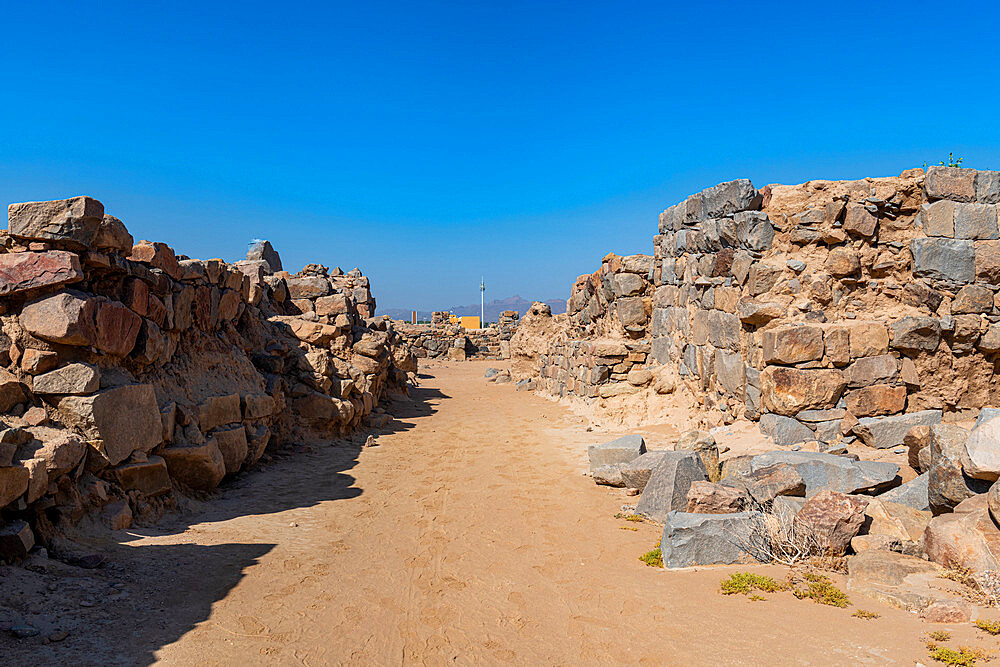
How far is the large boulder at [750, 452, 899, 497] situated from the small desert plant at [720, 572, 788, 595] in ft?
4.71

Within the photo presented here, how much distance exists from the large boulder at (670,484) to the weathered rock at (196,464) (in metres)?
4.34

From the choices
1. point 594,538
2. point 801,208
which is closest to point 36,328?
point 594,538

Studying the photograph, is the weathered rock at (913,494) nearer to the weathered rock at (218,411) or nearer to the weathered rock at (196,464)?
the weathered rock at (196,464)

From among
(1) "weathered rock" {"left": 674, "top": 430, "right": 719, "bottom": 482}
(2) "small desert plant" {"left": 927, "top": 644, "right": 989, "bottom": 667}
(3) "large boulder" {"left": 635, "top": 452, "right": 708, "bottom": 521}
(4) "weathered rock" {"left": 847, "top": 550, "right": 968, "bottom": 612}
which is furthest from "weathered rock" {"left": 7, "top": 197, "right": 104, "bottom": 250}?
(2) "small desert plant" {"left": 927, "top": 644, "right": 989, "bottom": 667}

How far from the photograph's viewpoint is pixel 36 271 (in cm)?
485

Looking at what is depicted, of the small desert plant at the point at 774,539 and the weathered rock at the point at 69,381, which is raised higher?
the weathered rock at the point at 69,381

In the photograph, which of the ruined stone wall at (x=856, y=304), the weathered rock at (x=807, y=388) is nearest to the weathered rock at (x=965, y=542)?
the ruined stone wall at (x=856, y=304)

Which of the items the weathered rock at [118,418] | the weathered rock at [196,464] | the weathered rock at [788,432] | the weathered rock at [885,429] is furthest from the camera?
the weathered rock at [788,432]

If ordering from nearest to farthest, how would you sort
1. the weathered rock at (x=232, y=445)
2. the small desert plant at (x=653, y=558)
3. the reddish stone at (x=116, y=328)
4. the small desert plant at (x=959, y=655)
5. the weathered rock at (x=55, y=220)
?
the small desert plant at (x=959, y=655)
the small desert plant at (x=653, y=558)
the weathered rock at (x=55, y=220)
the reddish stone at (x=116, y=328)
the weathered rock at (x=232, y=445)

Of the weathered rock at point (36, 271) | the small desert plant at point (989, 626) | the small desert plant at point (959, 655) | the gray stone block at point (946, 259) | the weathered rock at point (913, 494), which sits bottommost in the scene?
the small desert plant at point (959, 655)

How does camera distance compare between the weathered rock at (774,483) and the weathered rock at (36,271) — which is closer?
the weathered rock at (36,271)

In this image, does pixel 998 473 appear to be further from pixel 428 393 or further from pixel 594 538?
pixel 428 393

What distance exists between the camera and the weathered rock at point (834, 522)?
13.4 ft

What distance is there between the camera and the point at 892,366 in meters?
6.82
